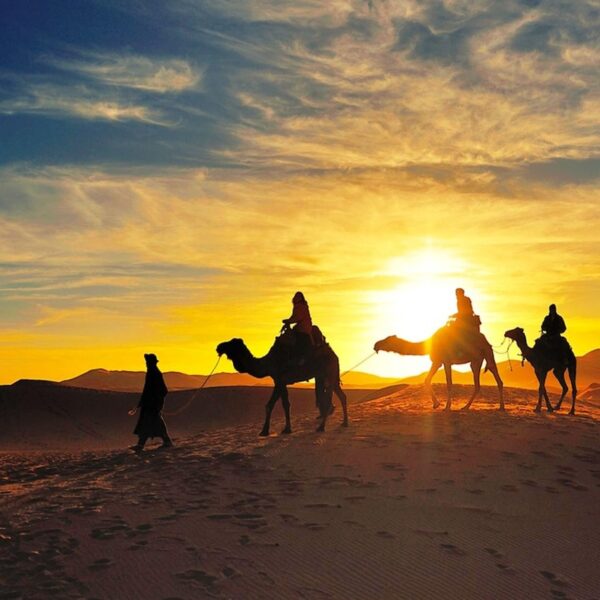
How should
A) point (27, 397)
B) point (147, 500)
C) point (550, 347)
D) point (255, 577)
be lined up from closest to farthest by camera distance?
point (255, 577), point (147, 500), point (550, 347), point (27, 397)

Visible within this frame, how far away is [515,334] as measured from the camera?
73.4ft

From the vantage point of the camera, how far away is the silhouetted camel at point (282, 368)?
17484 millimetres

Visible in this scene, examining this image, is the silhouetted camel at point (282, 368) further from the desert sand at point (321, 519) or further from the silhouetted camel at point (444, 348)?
the silhouetted camel at point (444, 348)

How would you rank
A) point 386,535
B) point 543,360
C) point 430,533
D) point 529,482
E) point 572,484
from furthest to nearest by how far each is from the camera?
point 543,360 < point 572,484 < point 529,482 < point 430,533 < point 386,535

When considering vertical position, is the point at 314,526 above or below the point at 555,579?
above

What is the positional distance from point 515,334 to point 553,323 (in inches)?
52.7

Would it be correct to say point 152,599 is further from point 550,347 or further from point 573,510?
point 550,347

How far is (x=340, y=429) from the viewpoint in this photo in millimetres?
17844

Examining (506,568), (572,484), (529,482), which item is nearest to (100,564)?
(506,568)

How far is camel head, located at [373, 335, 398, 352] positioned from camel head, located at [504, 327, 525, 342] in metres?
3.81

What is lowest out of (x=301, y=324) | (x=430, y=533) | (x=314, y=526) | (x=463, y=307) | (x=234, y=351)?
(x=430, y=533)

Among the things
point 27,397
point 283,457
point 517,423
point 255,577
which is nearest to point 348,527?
point 255,577

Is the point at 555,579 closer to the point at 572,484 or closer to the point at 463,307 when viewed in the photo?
the point at 572,484

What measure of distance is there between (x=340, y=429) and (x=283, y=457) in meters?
3.43
